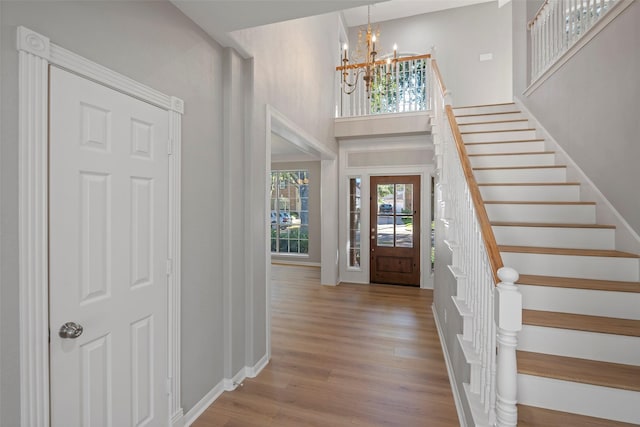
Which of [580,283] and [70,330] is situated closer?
[70,330]

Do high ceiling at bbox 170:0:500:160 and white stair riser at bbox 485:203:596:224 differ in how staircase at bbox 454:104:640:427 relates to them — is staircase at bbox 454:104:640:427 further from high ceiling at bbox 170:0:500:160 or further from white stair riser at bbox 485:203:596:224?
high ceiling at bbox 170:0:500:160

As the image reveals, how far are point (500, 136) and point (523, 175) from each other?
2.94 ft

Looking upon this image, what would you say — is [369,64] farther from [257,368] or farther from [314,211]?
[314,211]

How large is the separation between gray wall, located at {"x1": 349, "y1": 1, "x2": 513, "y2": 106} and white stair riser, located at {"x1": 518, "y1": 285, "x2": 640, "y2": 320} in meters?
5.41

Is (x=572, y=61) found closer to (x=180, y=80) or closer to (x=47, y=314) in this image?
(x=180, y=80)

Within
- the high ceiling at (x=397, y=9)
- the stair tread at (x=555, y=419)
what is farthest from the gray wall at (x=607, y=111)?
the high ceiling at (x=397, y=9)

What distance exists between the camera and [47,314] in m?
1.22

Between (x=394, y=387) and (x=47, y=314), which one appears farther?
(x=394, y=387)

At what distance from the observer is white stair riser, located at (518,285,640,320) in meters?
1.84

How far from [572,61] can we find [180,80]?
3590mm

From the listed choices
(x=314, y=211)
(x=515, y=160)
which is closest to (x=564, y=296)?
(x=515, y=160)

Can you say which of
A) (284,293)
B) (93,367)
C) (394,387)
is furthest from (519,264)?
(284,293)

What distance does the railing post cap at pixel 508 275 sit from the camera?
116 cm

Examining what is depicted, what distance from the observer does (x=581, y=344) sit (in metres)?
1.68
